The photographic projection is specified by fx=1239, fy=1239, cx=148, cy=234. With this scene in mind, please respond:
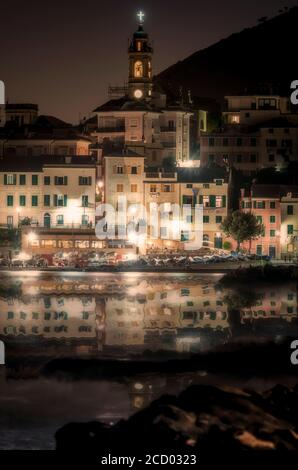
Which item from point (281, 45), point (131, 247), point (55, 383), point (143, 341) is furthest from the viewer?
point (281, 45)

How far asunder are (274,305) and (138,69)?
32.8 metres

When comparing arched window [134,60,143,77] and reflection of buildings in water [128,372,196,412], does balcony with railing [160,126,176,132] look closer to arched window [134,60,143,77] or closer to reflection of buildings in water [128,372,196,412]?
arched window [134,60,143,77]

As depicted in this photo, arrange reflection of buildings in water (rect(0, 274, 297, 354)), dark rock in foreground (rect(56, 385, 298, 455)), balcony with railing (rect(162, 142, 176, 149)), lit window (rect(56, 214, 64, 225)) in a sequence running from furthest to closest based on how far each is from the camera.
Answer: balcony with railing (rect(162, 142, 176, 149))
lit window (rect(56, 214, 64, 225))
reflection of buildings in water (rect(0, 274, 297, 354))
dark rock in foreground (rect(56, 385, 298, 455))

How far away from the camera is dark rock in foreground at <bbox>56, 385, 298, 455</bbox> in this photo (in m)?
26.8

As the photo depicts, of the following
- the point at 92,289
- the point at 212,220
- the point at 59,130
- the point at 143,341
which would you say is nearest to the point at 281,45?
the point at 59,130

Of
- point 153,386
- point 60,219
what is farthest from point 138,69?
point 153,386

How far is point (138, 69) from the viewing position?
3300 inches

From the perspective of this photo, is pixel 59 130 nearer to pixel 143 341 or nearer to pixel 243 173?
pixel 243 173

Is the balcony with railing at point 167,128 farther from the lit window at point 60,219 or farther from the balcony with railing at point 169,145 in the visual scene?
the lit window at point 60,219

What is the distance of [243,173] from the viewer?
82000 mm

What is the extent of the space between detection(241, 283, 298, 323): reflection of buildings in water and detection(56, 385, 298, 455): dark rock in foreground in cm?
2049

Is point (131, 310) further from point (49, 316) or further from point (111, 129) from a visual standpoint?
point (111, 129)

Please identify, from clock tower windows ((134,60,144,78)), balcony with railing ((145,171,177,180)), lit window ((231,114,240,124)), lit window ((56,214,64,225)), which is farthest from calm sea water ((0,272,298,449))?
clock tower windows ((134,60,144,78))

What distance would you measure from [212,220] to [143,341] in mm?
33625
